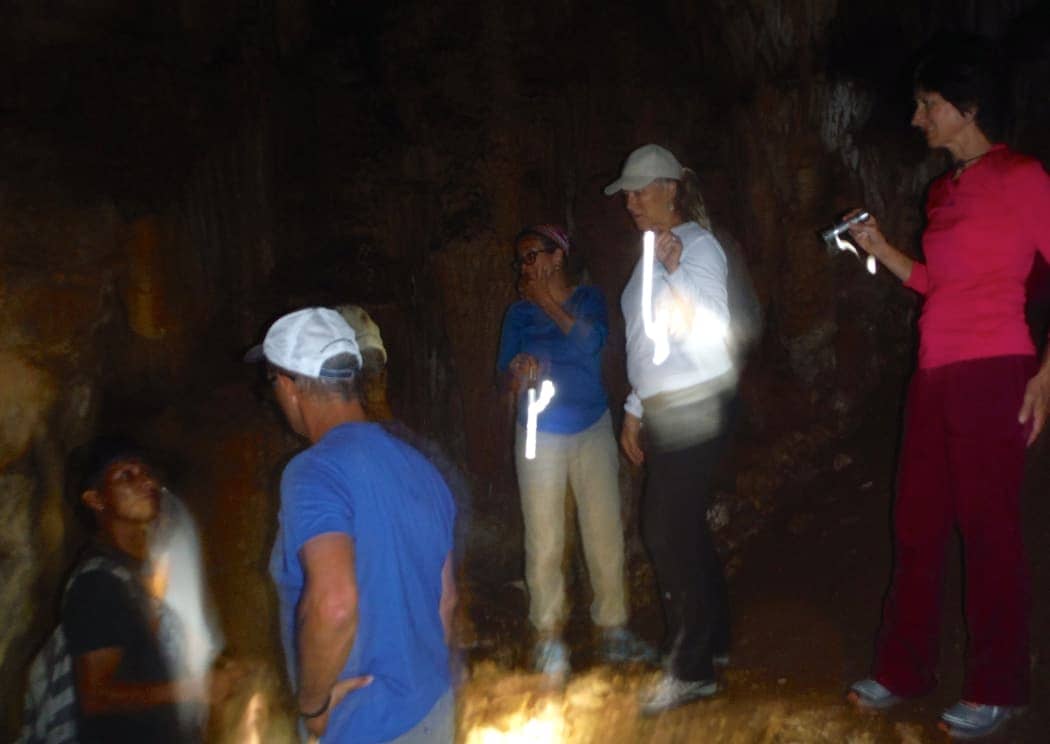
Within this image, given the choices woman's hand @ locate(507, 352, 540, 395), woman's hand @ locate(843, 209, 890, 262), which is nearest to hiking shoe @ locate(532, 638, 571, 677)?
woman's hand @ locate(507, 352, 540, 395)

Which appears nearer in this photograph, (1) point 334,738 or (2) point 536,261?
(1) point 334,738

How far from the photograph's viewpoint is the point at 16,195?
175 inches

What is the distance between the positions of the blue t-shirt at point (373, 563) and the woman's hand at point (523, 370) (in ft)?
6.15

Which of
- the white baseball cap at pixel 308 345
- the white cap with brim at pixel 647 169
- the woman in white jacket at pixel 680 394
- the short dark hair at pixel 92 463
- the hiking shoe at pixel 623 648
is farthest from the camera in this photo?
the hiking shoe at pixel 623 648

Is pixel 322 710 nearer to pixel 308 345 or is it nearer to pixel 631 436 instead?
pixel 308 345

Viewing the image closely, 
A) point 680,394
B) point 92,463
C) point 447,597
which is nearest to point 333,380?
point 447,597

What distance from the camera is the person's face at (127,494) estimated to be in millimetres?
2768

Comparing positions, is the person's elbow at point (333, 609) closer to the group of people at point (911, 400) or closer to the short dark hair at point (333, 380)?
the short dark hair at point (333, 380)

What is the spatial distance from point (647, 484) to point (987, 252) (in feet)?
4.69

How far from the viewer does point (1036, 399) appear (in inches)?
113

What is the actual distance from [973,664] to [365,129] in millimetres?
5435

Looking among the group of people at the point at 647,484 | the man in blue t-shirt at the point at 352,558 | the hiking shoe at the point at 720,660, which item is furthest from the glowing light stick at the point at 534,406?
the man in blue t-shirt at the point at 352,558

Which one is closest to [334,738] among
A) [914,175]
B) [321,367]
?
[321,367]

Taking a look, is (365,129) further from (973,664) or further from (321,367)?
(973,664)
